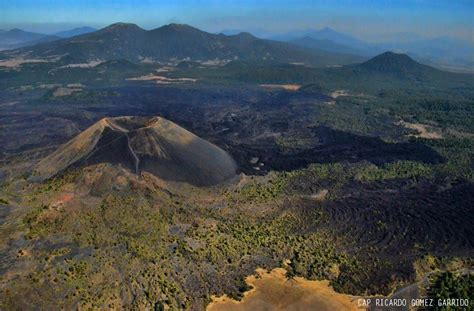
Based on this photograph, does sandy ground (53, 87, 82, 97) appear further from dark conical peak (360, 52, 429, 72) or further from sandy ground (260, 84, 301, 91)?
dark conical peak (360, 52, 429, 72)

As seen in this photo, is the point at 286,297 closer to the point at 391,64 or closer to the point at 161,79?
the point at 161,79

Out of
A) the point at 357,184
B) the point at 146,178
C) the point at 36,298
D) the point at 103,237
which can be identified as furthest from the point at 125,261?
the point at 357,184

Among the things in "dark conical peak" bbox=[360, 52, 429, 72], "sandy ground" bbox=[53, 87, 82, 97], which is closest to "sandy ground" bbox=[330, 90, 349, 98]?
"dark conical peak" bbox=[360, 52, 429, 72]

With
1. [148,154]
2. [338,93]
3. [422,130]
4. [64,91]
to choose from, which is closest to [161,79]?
[64,91]

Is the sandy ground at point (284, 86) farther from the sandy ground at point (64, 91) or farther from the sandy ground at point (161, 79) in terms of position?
the sandy ground at point (64, 91)

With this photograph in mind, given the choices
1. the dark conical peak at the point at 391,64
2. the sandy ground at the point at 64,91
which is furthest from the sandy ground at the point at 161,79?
the dark conical peak at the point at 391,64
